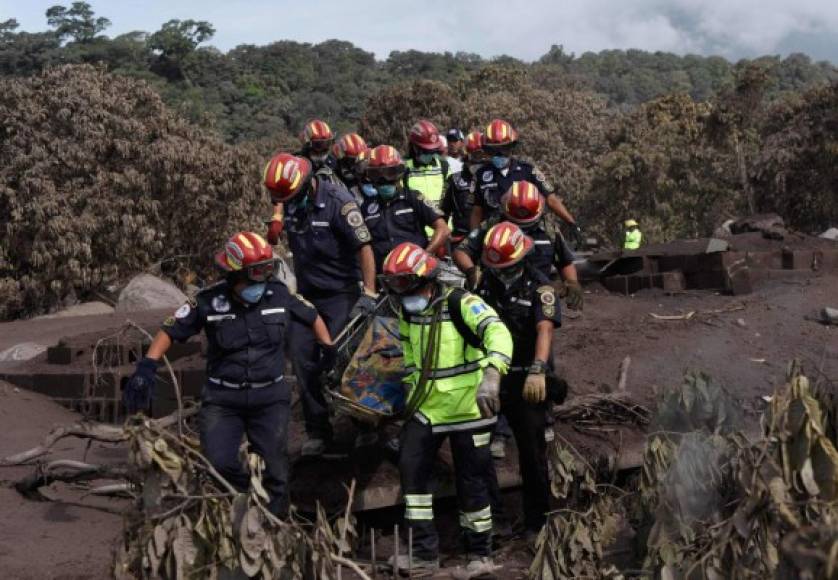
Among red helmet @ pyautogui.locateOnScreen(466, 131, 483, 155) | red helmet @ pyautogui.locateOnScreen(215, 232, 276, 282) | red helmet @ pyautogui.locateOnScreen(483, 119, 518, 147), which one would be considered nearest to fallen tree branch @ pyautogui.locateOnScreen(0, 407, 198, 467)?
red helmet @ pyautogui.locateOnScreen(215, 232, 276, 282)

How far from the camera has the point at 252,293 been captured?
754cm

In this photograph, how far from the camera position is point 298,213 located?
8906mm

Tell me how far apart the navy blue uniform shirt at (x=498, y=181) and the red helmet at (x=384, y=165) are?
1.06 metres

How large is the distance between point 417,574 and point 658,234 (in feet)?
98.5

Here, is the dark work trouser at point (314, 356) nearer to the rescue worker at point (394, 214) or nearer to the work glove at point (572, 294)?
the rescue worker at point (394, 214)

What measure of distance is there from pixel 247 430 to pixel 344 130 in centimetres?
6106

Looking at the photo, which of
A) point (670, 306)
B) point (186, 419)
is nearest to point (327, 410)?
point (186, 419)

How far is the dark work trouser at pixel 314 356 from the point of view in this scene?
8.49 meters

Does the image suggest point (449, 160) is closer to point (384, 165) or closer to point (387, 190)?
point (387, 190)

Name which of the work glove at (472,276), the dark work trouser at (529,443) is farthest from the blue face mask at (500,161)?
the dark work trouser at (529,443)

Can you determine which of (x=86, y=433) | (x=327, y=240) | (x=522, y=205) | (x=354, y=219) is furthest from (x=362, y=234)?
(x=86, y=433)

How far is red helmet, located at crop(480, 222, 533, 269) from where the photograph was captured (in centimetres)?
795

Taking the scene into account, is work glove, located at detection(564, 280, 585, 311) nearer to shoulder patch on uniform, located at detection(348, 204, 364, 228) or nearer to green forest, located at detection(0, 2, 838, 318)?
shoulder patch on uniform, located at detection(348, 204, 364, 228)

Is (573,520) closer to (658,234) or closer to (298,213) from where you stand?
(298,213)
